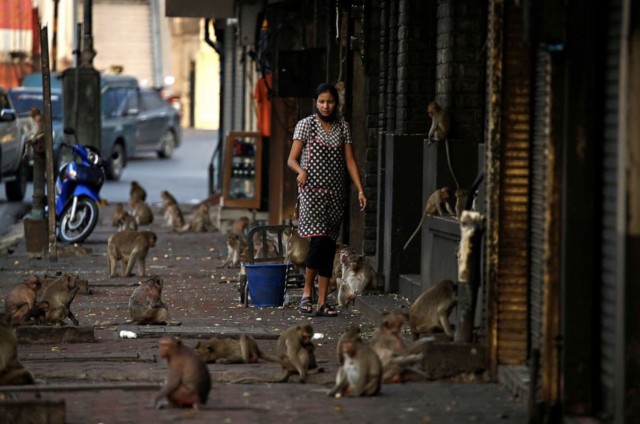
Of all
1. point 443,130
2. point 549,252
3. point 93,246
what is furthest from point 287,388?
point 93,246

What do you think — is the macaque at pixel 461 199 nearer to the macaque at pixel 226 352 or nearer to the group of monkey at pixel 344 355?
the group of monkey at pixel 344 355

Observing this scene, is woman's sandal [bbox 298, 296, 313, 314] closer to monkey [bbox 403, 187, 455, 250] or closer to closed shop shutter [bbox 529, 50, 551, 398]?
monkey [bbox 403, 187, 455, 250]

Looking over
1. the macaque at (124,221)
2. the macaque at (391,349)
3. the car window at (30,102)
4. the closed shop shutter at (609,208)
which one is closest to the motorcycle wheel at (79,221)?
the macaque at (124,221)

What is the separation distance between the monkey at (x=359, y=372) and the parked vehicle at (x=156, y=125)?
32.9 m

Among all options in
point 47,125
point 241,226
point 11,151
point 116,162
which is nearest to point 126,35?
point 116,162

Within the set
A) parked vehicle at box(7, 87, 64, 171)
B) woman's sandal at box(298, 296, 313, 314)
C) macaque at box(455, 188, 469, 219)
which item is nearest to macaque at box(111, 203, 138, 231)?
parked vehicle at box(7, 87, 64, 171)

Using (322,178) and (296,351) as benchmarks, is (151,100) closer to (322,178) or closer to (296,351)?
(322,178)

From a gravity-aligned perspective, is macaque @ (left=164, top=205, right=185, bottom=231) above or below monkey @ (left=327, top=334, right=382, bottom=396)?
below

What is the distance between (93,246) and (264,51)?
3.85 m

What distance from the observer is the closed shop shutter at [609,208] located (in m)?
8.74

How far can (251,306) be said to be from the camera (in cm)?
1535

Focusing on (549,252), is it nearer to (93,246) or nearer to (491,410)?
(491,410)

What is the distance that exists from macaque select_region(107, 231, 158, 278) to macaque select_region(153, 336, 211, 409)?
8.88m

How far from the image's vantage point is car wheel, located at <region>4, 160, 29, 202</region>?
1207 inches
